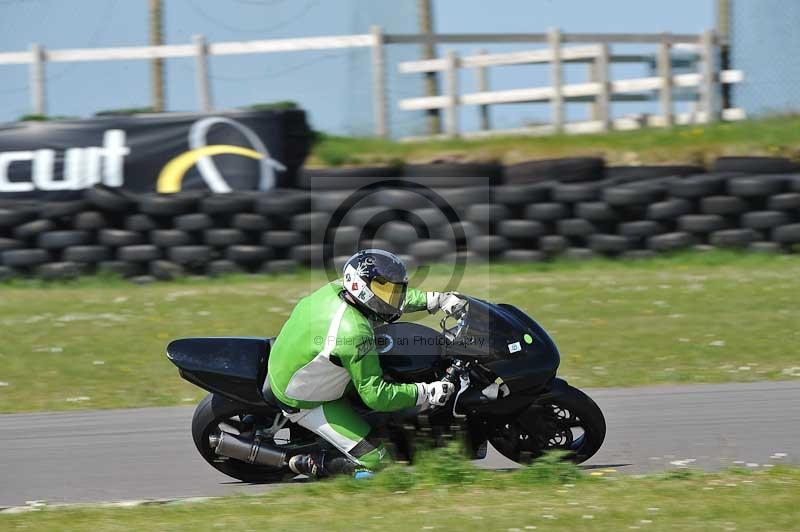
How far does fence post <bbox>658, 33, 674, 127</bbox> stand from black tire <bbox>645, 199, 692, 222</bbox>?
4.87 metres

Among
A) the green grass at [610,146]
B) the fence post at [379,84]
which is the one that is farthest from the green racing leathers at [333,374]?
the fence post at [379,84]

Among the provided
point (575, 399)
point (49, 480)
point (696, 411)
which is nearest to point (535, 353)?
point (575, 399)

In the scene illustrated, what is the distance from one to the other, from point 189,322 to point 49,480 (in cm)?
460

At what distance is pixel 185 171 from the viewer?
13453 mm

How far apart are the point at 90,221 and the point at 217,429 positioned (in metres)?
7.10

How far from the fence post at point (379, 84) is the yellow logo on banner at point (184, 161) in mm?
2686

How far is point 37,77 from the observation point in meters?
15.6

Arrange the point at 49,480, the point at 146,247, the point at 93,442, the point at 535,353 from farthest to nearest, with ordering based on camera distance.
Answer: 1. the point at 146,247
2. the point at 93,442
3. the point at 49,480
4. the point at 535,353

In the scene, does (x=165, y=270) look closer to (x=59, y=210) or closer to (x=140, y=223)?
Result: (x=140, y=223)

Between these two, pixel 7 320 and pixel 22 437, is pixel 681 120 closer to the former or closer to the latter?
pixel 7 320

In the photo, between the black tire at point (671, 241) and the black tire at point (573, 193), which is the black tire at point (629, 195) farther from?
the black tire at point (671, 241)

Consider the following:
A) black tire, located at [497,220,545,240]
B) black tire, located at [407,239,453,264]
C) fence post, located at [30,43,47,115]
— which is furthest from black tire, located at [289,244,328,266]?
fence post, located at [30,43,47,115]

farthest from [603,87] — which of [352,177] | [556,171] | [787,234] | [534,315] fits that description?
[534,315]

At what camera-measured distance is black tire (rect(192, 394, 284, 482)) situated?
602 cm
